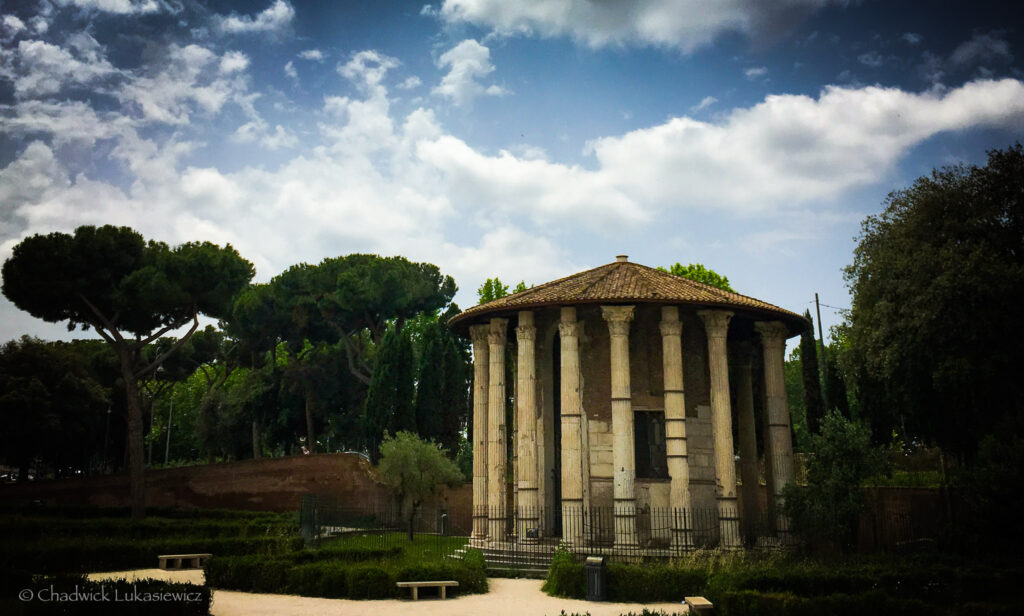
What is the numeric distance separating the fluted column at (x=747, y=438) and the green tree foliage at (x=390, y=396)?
1727cm

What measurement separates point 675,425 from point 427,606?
784 cm

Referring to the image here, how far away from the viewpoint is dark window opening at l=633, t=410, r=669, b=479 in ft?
63.8

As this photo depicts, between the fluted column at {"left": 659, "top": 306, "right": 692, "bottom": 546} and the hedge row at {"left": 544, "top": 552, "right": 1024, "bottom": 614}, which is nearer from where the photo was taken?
the hedge row at {"left": 544, "top": 552, "right": 1024, "bottom": 614}

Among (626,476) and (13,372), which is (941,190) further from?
(13,372)

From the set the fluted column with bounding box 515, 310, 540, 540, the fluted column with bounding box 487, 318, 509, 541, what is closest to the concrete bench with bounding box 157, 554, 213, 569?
the fluted column with bounding box 487, 318, 509, 541

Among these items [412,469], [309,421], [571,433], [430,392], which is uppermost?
[430,392]

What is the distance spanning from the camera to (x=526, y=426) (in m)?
19.1

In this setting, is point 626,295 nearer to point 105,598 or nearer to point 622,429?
point 622,429

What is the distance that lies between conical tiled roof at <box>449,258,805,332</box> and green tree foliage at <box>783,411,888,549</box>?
3.41 m

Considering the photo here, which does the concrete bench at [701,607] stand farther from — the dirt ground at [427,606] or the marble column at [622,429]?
the marble column at [622,429]

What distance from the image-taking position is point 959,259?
57.9 feet

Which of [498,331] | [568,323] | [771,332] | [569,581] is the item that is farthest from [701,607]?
[771,332]

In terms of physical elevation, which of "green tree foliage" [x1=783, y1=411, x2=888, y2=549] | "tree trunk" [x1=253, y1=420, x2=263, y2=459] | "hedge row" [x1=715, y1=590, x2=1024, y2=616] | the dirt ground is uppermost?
"tree trunk" [x1=253, y1=420, x2=263, y2=459]

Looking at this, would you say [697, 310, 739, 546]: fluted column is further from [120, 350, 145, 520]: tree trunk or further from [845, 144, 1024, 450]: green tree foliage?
[120, 350, 145, 520]: tree trunk
